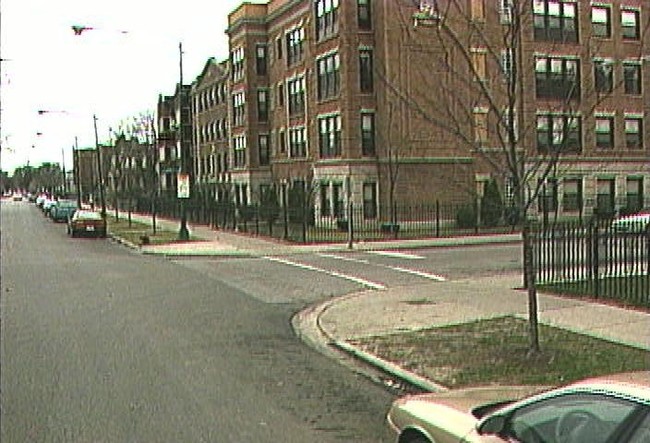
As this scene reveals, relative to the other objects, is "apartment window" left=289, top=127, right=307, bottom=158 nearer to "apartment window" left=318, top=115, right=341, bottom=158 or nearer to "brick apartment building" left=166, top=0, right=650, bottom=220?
"brick apartment building" left=166, top=0, right=650, bottom=220

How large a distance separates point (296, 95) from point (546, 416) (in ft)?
137

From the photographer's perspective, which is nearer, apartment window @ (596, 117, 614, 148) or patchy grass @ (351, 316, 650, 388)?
patchy grass @ (351, 316, 650, 388)

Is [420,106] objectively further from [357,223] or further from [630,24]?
[630,24]

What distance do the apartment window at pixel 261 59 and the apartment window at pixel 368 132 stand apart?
55.8 ft

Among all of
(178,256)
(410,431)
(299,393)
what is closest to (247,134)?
(178,256)

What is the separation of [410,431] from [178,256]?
23313 mm

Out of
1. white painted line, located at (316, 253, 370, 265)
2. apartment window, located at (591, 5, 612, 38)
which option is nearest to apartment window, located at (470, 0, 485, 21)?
apartment window, located at (591, 5, 612, 38)

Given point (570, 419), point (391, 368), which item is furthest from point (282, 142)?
point (570, 419)

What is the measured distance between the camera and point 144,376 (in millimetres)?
9062

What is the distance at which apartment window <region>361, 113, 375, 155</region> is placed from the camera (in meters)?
36.2

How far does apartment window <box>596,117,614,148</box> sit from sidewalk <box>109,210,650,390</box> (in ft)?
80.3

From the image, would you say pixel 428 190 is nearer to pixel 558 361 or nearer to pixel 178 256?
pixel 178 256

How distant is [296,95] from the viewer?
1770 inches

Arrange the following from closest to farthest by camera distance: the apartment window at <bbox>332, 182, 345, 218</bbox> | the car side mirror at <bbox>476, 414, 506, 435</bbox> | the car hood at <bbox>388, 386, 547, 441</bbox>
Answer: the car side mirror at <bbox>476, 414, 506, 435</bbox>
the car hood at <bbox>388, 386, 547, 441</bbox>
the apartment window at <bbox>332, 182, 345, 218</bbox>
